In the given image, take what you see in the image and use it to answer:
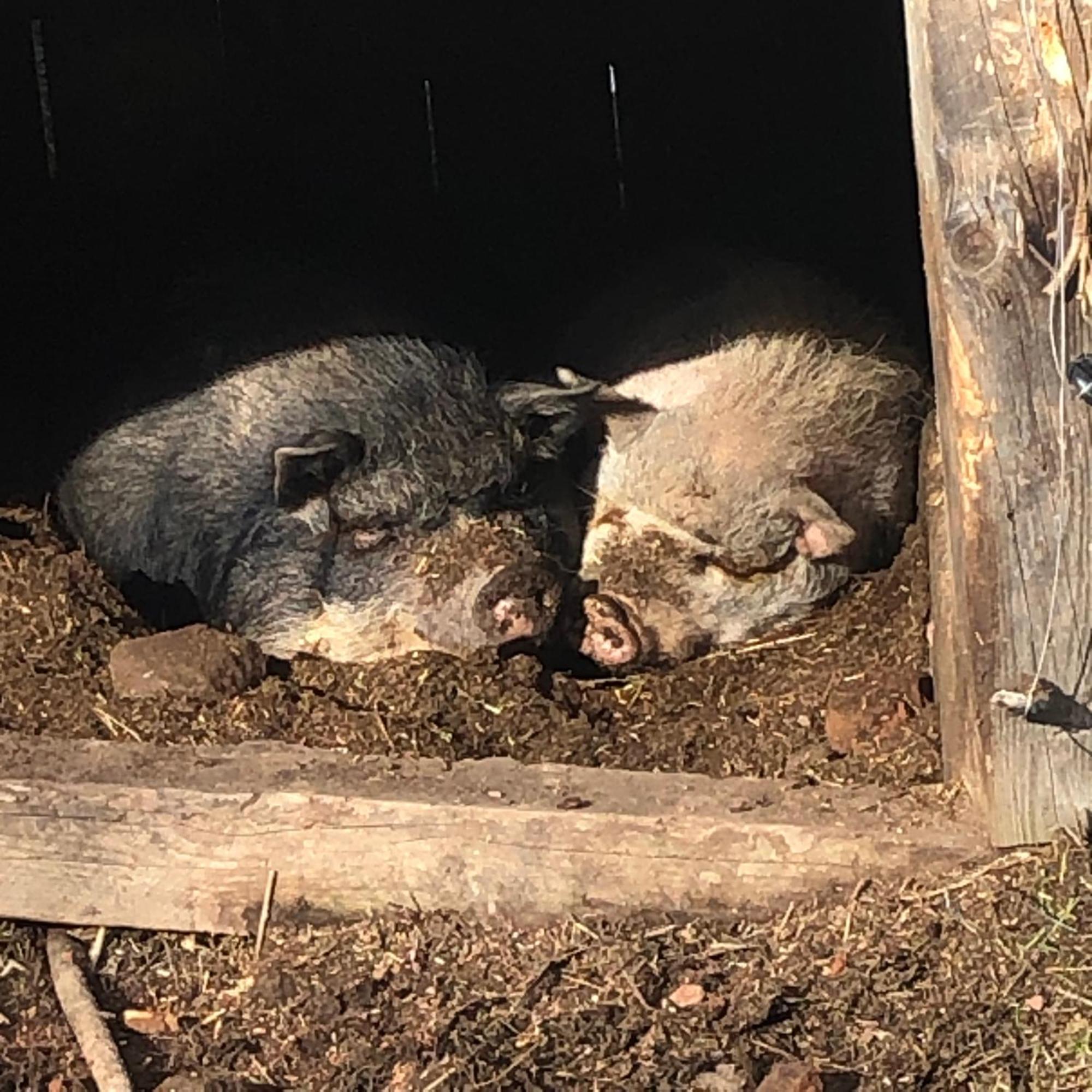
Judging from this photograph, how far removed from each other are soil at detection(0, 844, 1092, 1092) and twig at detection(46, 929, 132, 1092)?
30mm

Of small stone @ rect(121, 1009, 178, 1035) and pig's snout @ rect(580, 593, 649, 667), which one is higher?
pig's snout @ rect(580, 593, 649, 667)

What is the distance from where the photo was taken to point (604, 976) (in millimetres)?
2992

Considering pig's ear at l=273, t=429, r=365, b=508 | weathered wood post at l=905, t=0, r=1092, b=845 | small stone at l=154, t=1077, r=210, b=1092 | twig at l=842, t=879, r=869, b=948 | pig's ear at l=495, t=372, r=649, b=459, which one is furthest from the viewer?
pig's ear at l=495, t=372, r=649, b=459

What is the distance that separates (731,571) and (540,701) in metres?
0.91

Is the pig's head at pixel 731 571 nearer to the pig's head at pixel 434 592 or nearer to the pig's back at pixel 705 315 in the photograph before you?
the pig's head at pixel 434 592

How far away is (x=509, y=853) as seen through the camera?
313 cm

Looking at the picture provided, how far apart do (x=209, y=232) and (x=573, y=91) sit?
1426 millimetres

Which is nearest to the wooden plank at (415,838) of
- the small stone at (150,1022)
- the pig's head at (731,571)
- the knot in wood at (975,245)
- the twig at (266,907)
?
the twig at (266,907)

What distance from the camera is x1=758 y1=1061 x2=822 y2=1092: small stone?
107 inches

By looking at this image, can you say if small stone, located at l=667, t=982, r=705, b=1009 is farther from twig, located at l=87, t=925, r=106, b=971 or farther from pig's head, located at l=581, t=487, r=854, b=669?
pig's head, located at l=581, t=487, r=854, b=669

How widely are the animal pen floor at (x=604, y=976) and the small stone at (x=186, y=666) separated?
0.06m

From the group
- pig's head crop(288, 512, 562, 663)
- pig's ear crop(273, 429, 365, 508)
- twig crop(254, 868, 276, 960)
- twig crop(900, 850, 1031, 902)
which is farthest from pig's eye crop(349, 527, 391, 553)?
twig crop(900, 850, 1031, 902)

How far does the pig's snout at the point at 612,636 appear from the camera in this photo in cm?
424

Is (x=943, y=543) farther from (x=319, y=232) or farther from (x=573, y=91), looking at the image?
(x=573, y=91)
